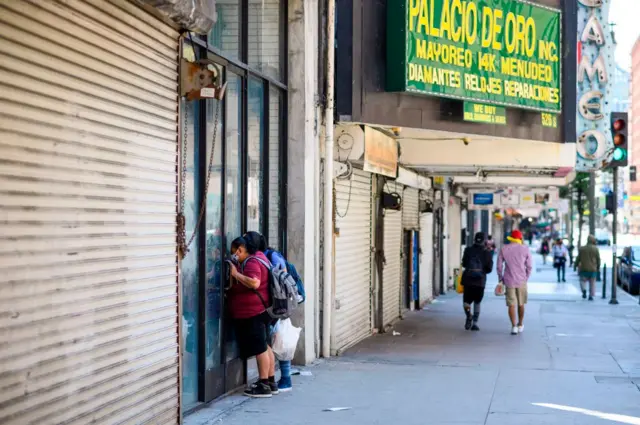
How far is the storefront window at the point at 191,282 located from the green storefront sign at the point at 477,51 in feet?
18.2

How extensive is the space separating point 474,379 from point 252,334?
322 centimetres

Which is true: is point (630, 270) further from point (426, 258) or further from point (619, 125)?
point (619, 125)

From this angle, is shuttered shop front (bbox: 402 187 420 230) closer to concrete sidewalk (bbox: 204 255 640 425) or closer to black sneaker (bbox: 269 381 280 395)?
concrete sidewalk (bbox: 204 255 640 425)

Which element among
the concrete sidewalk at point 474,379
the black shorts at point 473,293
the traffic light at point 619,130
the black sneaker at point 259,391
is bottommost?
the concrete sidewalk at point 474,379

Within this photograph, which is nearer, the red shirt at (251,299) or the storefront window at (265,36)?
the red shirt at (251,299)

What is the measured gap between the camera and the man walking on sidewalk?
17234 mm

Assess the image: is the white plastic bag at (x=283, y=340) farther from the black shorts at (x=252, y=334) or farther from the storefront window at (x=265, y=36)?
the storefront window at (x=265, y=36)

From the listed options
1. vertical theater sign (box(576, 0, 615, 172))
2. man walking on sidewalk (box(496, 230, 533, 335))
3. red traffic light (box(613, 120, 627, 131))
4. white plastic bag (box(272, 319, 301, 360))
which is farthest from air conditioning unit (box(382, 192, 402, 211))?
white plastic bag (box(272, 319, 301, 360))

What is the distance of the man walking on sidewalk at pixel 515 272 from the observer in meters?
17.2

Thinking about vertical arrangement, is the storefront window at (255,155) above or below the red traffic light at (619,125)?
below

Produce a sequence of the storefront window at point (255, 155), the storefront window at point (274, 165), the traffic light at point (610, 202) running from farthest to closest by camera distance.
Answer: the traffic light at point (610, 202)
the storefront window at point (274, 165)
the storefront window at point (255, 155)

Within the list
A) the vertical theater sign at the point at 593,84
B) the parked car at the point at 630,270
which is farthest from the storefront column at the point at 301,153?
the parked car at the point at 630,270

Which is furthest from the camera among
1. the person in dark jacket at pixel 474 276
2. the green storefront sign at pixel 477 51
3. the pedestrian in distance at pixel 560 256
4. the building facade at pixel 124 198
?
the pedestrian in distance at pixel 560 256

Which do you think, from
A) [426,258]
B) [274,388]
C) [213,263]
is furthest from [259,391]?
[426,258]
